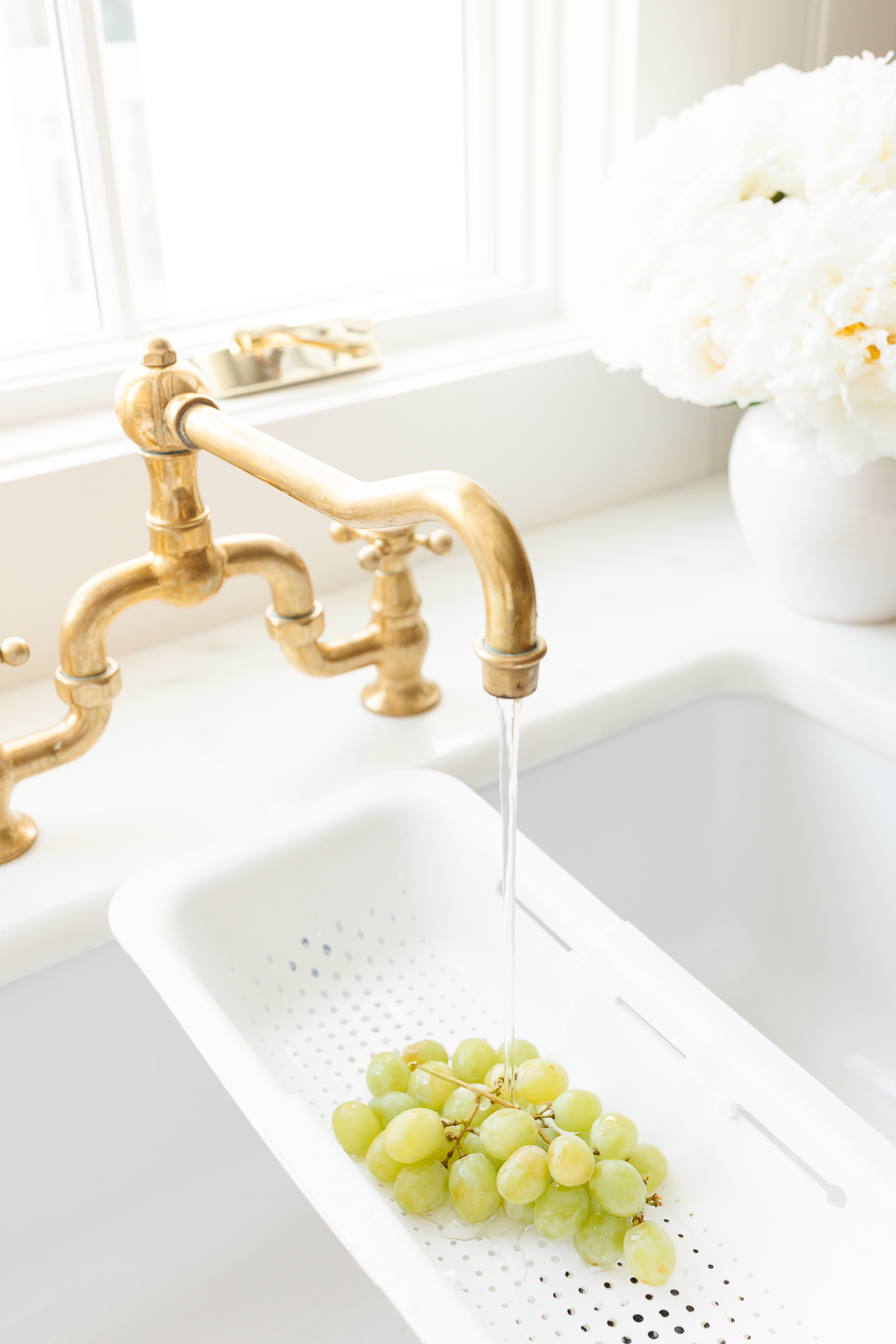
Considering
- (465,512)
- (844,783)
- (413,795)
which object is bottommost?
(844,783)

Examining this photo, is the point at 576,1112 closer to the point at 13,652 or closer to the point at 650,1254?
the point at 650,1254

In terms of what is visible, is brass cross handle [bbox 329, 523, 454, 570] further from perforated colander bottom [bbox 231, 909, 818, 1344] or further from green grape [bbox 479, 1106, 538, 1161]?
green grape [bbox 479, 1106, 538, 1161]

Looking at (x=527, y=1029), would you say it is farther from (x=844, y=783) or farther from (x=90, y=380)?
(x=90, y=380)

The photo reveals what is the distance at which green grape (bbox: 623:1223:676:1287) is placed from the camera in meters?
0.61

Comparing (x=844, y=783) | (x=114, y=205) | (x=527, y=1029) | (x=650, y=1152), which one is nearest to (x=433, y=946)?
(x=527, y=1029)

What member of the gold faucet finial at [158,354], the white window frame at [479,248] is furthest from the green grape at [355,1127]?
the white window frame at [479,248]

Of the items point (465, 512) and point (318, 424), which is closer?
point (465, 512)

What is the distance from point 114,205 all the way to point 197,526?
422mm

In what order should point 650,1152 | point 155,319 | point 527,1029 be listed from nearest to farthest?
point 650,1152
point 527,1029
point 155,319

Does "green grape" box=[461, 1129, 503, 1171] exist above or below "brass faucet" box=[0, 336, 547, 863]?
below

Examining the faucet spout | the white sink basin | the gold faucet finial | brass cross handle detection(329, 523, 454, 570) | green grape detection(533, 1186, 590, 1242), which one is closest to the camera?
the faucet spout

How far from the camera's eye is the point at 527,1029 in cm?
78

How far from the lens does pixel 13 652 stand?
76 centimetres

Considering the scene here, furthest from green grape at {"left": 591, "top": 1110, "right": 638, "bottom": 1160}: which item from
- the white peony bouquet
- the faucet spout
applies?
the white peony bouquet
